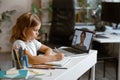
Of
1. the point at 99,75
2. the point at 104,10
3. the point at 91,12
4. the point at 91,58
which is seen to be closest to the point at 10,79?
the point at 91,58

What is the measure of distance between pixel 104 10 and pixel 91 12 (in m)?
0.46

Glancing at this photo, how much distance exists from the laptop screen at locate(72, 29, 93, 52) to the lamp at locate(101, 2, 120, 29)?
76.8 inches

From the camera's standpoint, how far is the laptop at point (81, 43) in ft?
7.45

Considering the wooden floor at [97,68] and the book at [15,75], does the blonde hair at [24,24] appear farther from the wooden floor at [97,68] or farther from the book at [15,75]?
the wooden floor at [97,68]

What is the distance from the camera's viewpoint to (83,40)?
232 cm

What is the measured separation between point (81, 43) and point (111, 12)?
6.91 ft

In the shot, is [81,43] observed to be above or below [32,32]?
below

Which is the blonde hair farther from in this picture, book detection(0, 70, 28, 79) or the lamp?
the lamp

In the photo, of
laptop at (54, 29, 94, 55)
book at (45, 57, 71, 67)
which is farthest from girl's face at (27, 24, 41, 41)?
laptop at (54, 29, 94, 55)

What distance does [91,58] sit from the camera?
228 centimetres

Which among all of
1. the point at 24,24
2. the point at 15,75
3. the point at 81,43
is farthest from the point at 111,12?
the point at 15,75

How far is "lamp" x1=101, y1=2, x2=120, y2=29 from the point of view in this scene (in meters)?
4.19

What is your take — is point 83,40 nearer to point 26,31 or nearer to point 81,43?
point 81,43

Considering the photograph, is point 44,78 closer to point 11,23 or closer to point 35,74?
point 35,74
